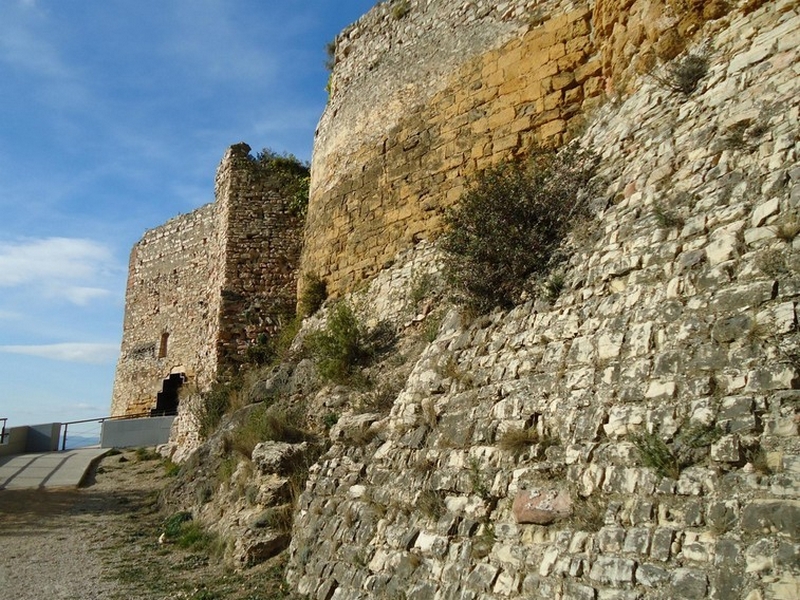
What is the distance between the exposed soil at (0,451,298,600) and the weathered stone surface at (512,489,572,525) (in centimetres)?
270

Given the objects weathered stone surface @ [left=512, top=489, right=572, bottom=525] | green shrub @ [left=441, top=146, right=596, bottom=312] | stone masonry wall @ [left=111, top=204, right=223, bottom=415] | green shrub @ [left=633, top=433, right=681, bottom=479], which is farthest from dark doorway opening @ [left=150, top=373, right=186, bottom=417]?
green shrub @ [left=633, top=433, right=681, bottom=479]

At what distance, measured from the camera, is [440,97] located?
383 inches

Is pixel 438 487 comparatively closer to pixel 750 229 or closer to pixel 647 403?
pixel 647 403

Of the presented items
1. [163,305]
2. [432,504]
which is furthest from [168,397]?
[432,504]

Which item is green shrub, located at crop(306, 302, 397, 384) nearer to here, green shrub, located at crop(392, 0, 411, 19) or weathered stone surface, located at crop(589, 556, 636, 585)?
green shrub, located at crop(392, 0, 411, 19)

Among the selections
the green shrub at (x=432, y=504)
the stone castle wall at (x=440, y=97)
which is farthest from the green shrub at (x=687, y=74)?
the green shrub at (x=432, y=504)

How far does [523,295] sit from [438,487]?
1.76m

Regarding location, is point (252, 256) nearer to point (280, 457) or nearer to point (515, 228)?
point (280, 457)

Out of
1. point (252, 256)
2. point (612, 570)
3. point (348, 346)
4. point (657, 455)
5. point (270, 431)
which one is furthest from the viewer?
point (252, 256)

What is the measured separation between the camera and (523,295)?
5.94m

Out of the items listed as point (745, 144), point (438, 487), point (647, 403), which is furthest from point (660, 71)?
point (438, 487)

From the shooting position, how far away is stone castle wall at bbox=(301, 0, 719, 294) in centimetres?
769

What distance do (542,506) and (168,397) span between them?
16538mm

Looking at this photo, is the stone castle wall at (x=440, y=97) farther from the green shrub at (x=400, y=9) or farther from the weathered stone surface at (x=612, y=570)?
the weathered stone surface at (x=612, y=570)
